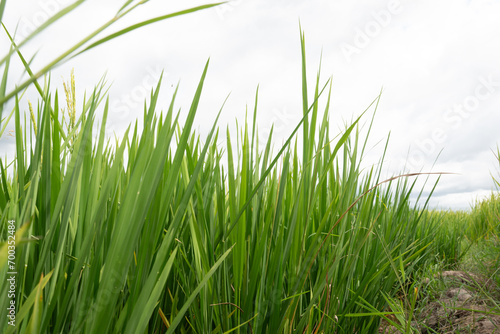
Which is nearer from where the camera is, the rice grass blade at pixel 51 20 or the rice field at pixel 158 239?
the rice grass blade at pixel 51 20

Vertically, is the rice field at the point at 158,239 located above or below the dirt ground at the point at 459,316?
above

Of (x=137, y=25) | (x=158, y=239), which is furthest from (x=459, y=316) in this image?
(x=137, y=25)

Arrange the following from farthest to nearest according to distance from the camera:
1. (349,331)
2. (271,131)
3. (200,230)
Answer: (349,331) → (271,131) → (200,230)

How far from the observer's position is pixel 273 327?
1.01 metres

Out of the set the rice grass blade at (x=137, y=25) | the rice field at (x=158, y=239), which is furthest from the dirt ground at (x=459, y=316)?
the rice grass blade at (x=137, y=25)

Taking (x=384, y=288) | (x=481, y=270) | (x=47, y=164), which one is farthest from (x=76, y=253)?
(x=481, y=270)

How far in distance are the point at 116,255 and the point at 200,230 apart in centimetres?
40

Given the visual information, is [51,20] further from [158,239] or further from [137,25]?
[158,239]

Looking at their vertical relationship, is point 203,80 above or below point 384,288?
above

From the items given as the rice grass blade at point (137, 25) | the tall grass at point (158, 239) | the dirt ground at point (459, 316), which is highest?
the rice grass blade at point (137, 25)

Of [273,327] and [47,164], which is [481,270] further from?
[47,164]

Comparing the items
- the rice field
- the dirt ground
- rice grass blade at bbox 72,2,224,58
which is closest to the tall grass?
the rice field

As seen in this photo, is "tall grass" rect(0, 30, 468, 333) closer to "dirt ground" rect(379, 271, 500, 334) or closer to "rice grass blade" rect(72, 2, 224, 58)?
"rice grass blade" rect(72, 2, 224, 58)

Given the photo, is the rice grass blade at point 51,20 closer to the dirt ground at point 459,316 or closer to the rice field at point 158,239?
the rice field at point 158,239
